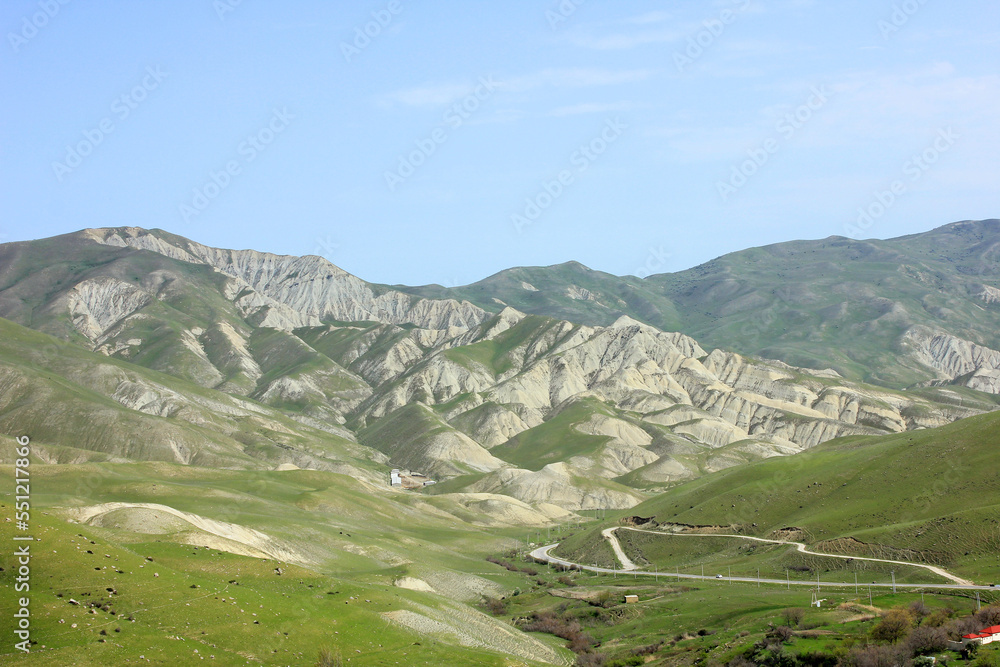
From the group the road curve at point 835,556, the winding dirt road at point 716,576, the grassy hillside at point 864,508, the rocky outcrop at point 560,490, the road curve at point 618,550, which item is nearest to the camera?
the winding dirt road at point 716,576

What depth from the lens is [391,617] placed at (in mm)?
50312

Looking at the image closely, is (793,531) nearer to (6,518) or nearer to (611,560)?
(611,560)

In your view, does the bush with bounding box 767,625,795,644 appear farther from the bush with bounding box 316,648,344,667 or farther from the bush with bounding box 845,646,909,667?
the bush with bounding box 316,648,344,667

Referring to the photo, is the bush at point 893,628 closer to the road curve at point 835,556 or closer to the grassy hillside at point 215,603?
the grassy hillside at point 215,603

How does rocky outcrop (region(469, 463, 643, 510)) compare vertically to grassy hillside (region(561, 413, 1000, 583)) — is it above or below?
below

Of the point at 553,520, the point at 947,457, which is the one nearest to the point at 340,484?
the point at 553,520

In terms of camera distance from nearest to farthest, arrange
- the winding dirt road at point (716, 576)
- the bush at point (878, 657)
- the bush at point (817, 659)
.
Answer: the bush at point (878, 657) → the bush at point (817, 659) → the winding dirt road at point (716, 576)

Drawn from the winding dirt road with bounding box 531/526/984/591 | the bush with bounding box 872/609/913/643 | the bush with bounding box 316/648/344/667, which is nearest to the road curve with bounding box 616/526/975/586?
the winding dirt road with bounding box 531/526/984/591

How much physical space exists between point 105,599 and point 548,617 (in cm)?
3999

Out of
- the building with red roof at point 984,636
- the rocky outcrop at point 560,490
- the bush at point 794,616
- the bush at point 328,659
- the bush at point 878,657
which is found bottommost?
the rocky outcrop at point 560,490

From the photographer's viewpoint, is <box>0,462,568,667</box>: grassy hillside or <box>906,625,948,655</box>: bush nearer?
<box>0,462,568,667</box>: grassy hillside

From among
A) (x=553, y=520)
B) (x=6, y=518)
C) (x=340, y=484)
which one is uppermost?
(x=6, y=518)

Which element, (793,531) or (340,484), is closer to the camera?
(793,531)

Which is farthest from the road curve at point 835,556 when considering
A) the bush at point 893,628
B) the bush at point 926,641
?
the bush at point 926,641
